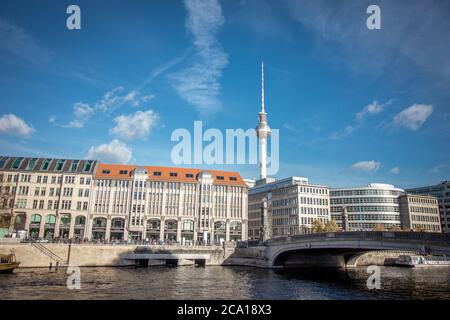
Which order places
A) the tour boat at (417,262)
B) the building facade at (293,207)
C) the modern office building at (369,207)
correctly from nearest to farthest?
the tour boat at (417,262) → the building facade at (293,207) → the modern office building at (369,207)

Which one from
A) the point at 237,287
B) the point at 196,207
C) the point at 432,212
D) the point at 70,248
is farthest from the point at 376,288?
the point at 432,212

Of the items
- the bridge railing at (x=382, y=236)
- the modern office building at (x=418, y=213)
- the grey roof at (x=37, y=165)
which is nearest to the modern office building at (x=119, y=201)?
the grey roof at (x=37, y=165)

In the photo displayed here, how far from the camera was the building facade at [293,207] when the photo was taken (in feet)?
379

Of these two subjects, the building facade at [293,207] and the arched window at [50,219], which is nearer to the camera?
the arched window at [50,219]

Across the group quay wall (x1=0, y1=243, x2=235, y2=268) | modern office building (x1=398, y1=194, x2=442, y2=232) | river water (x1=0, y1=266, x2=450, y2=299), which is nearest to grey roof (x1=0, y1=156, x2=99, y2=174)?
quay wall (x1=0, y1=243, x2=235, y2=268)

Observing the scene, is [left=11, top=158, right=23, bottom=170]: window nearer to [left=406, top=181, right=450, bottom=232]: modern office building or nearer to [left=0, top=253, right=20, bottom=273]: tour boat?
[left=0, top=253, right=20, bottom=273]: tour boat

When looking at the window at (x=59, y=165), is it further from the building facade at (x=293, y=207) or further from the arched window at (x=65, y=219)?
the building facade at (x=293, y=207)

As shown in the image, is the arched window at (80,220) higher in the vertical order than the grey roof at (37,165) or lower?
lower

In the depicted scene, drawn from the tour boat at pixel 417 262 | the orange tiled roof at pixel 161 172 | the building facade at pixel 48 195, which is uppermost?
the orange tiled roof at pixel 161 172

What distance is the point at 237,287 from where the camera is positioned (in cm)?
3938

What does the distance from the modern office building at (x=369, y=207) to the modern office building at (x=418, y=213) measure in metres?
2.25

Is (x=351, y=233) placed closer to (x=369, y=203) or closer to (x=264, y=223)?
(x=264, y=223)

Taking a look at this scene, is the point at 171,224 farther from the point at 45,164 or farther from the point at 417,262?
the point at 417,262
